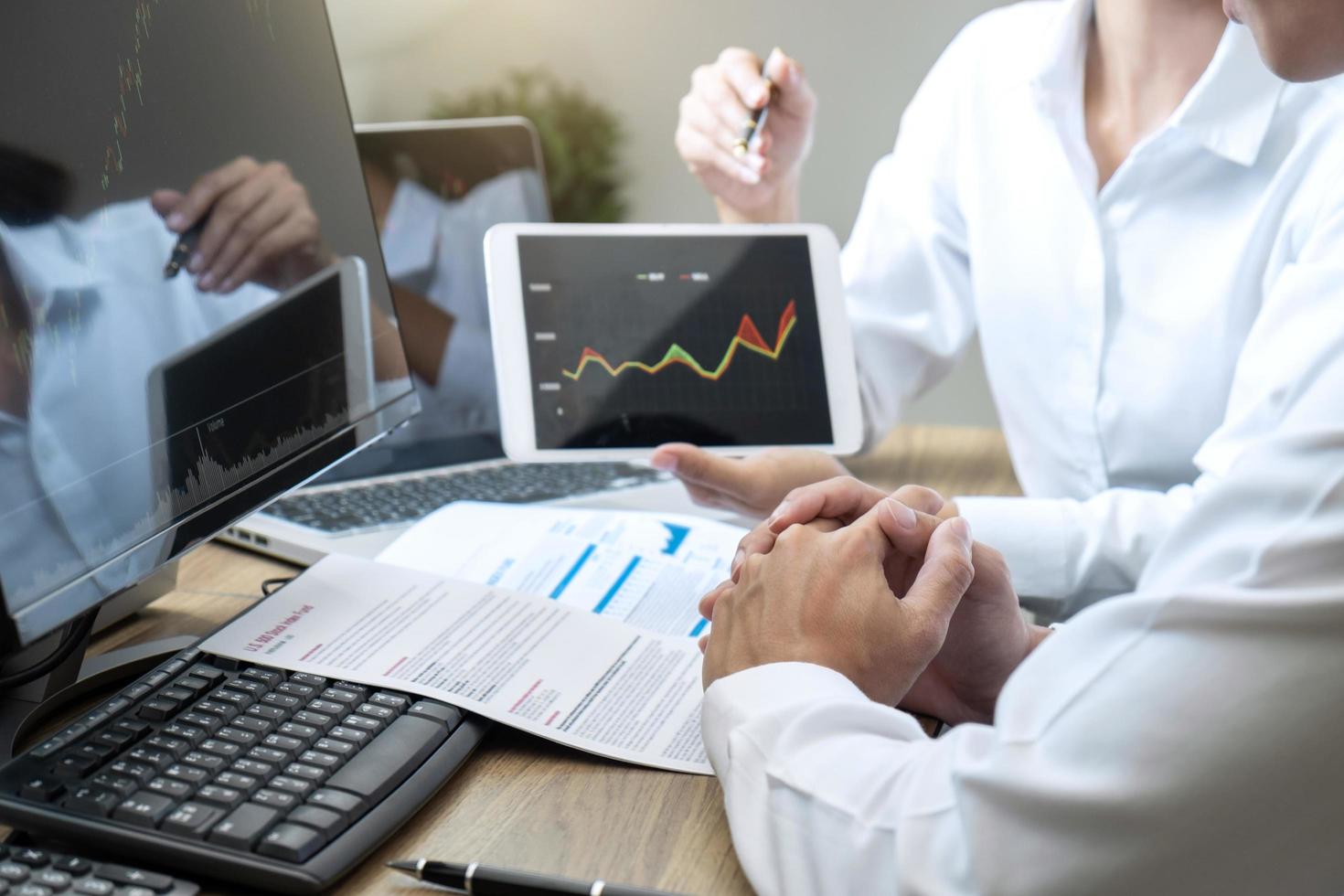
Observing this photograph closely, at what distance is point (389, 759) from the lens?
57cm

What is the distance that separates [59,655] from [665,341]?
479 mm

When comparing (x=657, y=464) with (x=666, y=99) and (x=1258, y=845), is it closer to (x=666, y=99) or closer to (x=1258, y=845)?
(x=1258, y=845)

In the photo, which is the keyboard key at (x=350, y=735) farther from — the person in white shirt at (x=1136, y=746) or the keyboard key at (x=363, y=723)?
the person in white shirt at (x=1136, y=746)

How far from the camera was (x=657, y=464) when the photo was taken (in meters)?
0.90

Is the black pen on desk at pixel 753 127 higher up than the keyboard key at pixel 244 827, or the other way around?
the black pen on desk at pixel 753 127

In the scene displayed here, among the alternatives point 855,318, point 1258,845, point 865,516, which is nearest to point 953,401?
→ point 855,318

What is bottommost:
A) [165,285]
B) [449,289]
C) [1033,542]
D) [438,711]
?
[1033,542]

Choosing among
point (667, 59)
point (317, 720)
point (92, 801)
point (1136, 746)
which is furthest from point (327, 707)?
point (667, 59)

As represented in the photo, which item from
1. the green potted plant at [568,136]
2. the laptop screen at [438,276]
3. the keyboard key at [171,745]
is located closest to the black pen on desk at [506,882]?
the keyboard key at [171,745]

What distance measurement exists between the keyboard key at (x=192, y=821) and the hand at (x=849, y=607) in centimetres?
24

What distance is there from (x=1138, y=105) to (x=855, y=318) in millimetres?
346

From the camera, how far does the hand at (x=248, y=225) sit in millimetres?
690

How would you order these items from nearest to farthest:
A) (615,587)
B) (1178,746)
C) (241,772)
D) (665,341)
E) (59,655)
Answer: (1178,746) → (241,772) → (59,655) → (615,587) → (665,341)

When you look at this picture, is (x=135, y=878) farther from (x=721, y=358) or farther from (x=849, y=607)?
(x=721, y=358)
